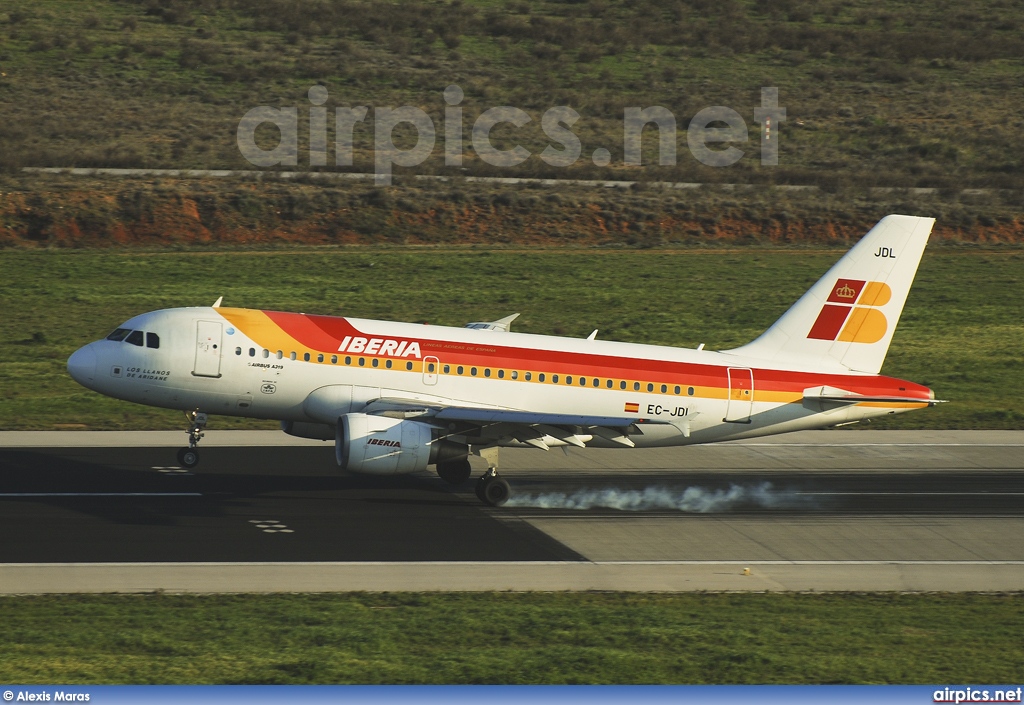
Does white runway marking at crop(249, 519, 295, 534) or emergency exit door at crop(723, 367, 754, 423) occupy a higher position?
emergency exit door at crop(723, 367, 754, 423)

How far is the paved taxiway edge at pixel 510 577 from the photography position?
79.5 ft

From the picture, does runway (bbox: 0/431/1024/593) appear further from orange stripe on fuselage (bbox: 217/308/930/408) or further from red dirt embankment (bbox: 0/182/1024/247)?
red dirt embankment (bbox: 0/182/1024/247)

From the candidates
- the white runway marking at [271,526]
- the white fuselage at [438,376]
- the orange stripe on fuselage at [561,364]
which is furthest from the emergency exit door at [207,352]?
the white runway marking at [271,526]

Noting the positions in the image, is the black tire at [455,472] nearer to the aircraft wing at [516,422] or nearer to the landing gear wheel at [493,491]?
the landing gear wheel at [493,491]

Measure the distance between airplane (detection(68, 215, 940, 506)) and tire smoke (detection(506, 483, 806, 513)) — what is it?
4.50ft

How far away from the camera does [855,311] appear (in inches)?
1332

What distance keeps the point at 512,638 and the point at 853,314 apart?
54.3 ft

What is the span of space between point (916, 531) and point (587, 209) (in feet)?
161

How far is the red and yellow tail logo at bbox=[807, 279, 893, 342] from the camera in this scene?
33750mm

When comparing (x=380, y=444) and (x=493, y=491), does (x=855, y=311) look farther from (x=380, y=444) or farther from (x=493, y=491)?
(x=380, y=444)

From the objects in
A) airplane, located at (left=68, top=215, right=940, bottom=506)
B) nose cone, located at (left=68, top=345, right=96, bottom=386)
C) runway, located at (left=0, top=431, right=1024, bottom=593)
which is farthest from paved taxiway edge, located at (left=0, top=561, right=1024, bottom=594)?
nose cone, located at (left=68, top=345, right=96, bottom=386)

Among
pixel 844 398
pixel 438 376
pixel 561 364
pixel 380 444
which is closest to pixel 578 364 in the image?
pixel 561 364

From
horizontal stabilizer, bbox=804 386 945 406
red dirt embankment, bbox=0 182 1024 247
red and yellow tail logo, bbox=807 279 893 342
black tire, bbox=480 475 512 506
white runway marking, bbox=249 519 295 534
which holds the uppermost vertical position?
red dirt embankment, bbox=0 182 1024 247

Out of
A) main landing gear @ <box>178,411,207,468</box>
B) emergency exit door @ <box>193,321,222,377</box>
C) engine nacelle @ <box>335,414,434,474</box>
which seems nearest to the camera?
engine nacelle @ <box>335,414,434,474</box>
